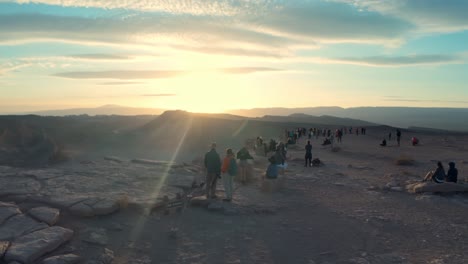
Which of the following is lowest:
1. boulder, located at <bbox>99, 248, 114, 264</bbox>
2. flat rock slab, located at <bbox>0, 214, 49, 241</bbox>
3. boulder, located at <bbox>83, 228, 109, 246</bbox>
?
boulder, located at <bbox>99, 248, 114, 264</bbox>

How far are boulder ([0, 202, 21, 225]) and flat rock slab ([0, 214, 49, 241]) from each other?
→ 0.11m

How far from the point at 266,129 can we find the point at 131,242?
56501 mm

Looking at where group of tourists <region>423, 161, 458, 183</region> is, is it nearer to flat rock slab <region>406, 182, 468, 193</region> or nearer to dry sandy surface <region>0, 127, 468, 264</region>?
flat rock slab <region>406, 182, 468, 193</region>

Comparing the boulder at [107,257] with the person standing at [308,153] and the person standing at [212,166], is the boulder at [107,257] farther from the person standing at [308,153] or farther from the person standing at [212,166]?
the person standing at [308,153]

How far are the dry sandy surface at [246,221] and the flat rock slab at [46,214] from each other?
0.22 metres

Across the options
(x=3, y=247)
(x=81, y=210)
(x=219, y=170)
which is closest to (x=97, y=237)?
(x=81, y=210)

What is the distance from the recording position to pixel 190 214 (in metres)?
11.8

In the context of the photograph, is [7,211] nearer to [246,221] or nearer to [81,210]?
[81,210]

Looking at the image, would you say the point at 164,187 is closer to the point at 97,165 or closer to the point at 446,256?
the point at 97,165

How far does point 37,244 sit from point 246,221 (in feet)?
17.3

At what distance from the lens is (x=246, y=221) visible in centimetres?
1142

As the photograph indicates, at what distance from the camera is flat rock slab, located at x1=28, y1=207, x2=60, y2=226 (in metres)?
9.51

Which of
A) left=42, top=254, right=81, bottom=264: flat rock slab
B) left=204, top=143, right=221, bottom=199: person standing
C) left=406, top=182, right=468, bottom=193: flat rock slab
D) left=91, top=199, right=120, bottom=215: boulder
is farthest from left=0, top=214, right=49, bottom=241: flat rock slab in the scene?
left=406, top=182, right=468, bottom=193: flat rock slab

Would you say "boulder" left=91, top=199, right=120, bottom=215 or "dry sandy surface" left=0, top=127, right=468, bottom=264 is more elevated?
"boulder" left=91, top=199, right=120, bottom=215
